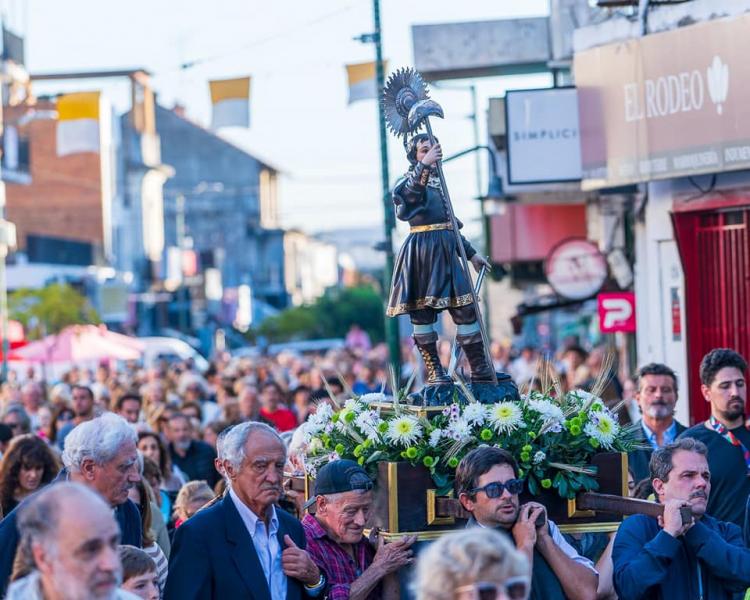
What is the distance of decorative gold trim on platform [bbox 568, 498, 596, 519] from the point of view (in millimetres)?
7410

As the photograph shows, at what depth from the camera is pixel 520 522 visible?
21.2 ft

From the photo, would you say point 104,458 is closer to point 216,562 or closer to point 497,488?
point 216,562

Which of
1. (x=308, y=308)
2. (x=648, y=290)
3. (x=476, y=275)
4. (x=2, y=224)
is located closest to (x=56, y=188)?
(x=308, y=308)

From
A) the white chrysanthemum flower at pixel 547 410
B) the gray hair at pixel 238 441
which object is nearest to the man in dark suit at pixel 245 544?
the gray hair at pixel 238 441

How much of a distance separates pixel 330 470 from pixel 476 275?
176cm

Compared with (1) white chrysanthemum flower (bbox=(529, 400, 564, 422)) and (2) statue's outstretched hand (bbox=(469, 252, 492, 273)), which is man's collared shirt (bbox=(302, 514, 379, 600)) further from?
(2) statue's outstretched hand (bbox=(469, 252, 492, 273))

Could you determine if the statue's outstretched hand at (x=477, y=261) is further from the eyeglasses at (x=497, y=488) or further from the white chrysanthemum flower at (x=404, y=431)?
the eyeglasses at (x=497, y=488)

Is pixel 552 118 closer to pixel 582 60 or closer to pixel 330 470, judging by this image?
pixel 582 60

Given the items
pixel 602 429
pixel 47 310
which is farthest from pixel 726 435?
pixel 47 310

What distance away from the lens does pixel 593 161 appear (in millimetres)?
17656

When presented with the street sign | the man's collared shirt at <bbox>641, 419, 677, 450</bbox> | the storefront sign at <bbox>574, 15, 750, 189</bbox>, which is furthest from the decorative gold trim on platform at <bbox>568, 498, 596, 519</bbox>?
the street sign

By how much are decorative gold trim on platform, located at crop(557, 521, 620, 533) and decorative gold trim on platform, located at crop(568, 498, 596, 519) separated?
0.04 m

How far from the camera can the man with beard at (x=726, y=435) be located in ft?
29.2

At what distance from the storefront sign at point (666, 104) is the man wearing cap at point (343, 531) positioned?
26.9ft
